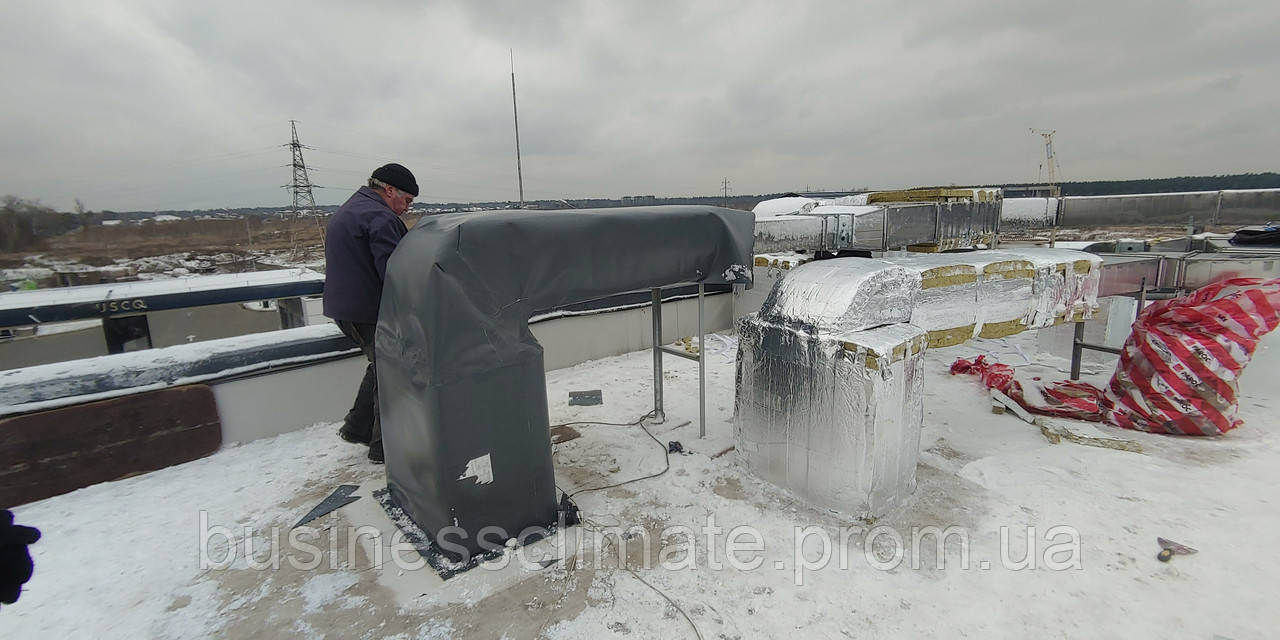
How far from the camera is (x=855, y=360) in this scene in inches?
110

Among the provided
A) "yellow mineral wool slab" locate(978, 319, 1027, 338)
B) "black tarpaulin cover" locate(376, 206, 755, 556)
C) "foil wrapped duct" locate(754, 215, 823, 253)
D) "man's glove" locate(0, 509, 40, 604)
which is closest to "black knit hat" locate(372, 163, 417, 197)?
"black tarpaulin cover" locate(376, 206, 755, 556)

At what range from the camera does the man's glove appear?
1.42 m

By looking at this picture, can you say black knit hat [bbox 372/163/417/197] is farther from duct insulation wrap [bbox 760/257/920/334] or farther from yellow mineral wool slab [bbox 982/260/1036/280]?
yellow mineral wool slab [bbox 982/260/1036/280]

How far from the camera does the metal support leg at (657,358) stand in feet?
14.1

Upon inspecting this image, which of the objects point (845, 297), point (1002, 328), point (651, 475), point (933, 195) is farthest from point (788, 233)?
point (651, 475)

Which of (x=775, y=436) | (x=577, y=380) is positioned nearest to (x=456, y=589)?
(x=775, y=436)

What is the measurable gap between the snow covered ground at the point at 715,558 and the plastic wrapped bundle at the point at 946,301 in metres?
1.00

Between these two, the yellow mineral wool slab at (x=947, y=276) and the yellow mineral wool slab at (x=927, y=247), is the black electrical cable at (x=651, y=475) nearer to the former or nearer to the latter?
the yellow mineral wool slab at (x=947, y=276)

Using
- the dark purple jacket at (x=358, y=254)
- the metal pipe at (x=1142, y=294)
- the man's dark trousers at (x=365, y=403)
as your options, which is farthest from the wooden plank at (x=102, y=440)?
the metal pipe at (x=1142, y=294)

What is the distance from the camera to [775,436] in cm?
332

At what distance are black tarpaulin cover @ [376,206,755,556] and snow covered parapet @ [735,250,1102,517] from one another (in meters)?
1.09

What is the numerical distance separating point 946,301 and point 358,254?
3866 millimetres

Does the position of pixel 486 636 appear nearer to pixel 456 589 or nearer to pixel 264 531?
pixel 456 589

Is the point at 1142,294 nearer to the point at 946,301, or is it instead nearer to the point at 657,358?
the point at 946,301
